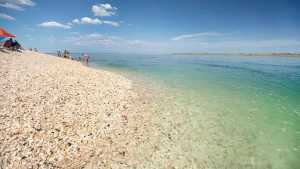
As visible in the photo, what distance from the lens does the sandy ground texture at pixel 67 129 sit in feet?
17.8

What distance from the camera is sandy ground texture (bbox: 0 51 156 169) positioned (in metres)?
5.41

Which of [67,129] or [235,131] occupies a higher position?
[67,129]

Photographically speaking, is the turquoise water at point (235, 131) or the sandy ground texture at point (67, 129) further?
the turquoise water at point (235, 131)

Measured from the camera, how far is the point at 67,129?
6.83 meters

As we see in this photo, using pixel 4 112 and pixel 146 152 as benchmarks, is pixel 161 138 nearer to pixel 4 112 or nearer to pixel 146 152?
pixel 146 152

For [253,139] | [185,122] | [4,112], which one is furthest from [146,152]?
[4,112]

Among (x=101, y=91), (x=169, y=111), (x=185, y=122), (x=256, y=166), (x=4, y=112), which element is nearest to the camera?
(x=256, y=166)

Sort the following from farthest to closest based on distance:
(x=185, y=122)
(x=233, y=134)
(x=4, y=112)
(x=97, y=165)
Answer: (x=185, y=122), (x=233, y=134), (x=4, y=112), (x=97, y=165)

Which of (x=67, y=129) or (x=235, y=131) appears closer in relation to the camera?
(x=67, y=129)

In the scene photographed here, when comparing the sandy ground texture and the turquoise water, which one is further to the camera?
the turquoise water

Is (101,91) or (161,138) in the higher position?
(101,91)

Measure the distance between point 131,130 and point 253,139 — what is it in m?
5.79

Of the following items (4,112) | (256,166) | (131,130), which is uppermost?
(4,112)

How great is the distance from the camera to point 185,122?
9273 mm
